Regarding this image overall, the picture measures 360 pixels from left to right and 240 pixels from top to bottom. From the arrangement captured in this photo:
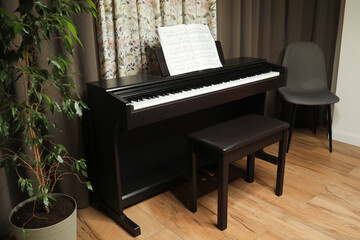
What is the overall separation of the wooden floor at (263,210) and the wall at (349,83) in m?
0.51

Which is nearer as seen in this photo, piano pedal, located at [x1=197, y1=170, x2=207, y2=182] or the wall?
piano pedal, located at [x1=197, y1=170, x2=207, y2=182]

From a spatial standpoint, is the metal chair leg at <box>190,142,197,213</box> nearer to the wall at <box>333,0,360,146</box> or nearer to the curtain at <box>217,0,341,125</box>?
the curtain at <box>217,0,341,125</box>

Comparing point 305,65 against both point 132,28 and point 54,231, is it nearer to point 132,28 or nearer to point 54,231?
point 132,28

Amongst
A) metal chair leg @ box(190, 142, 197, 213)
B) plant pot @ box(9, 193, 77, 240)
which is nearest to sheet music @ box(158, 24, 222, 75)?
metal chair leg @ box(190, 142, 197, 213)

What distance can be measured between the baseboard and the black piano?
3.28ft

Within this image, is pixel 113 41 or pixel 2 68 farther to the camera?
pixel 113 41

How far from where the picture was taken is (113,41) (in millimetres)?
2217

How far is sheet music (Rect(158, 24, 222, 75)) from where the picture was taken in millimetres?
2166

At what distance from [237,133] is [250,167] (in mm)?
544

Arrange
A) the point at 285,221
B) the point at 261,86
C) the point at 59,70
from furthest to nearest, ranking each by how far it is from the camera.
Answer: the point at 261,86 → the point at 285,221 → the point at 59,70

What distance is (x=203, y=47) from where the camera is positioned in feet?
7.64

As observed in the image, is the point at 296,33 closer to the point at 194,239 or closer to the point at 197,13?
the point at 197,13

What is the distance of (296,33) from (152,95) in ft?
6.63

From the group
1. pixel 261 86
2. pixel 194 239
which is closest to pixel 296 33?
pixel 261 86
